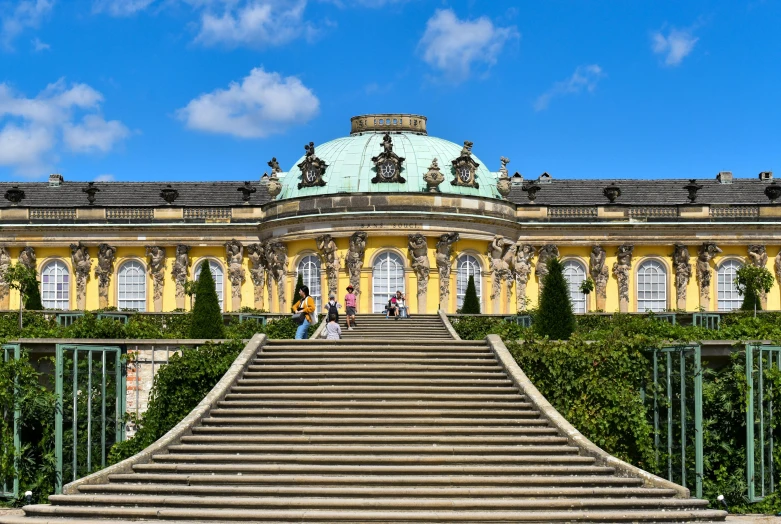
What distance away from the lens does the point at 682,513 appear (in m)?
17.7

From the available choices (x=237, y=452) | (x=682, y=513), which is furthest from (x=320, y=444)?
(x=682, y=513)

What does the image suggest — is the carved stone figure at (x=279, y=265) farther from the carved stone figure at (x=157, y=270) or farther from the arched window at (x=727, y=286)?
the arched window at (x=727, y=286)

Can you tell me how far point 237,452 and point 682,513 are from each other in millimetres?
6488

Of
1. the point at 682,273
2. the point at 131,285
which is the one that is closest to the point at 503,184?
the point at 682,273

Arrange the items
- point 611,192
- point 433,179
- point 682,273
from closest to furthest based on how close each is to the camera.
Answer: point 433,179 < point 682,273 < point 611,192

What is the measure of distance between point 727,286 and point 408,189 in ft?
44.1

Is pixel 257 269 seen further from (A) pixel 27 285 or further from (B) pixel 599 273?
(B) pixel 599 273

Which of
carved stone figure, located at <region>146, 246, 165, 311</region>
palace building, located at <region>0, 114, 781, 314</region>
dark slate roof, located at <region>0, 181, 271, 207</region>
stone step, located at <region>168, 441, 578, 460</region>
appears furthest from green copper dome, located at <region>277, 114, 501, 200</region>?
stone step, located at <region>168, 441, 578, 460</region>

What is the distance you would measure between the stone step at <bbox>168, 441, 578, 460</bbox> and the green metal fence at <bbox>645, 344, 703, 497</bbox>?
2196mm

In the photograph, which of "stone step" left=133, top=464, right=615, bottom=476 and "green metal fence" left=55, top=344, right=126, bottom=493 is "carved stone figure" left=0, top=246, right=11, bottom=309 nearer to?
"green metal fence" left=55, top=344, right=126, bottom=493

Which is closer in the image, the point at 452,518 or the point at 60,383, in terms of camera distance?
the point at 452,518

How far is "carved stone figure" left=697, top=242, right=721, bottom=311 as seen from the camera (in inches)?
1940

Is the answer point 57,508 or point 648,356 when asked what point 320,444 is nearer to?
point 57,508

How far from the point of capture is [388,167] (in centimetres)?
4500
